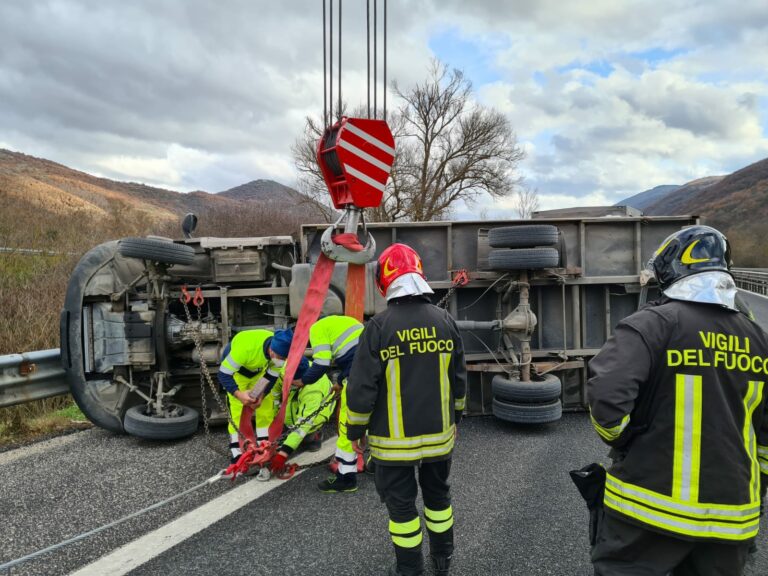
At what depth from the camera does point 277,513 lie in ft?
10.3

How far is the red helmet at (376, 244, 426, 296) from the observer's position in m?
2.69

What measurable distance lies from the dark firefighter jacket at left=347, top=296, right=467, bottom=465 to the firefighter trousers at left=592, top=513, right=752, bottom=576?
0.92 m

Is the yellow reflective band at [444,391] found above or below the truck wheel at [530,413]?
above

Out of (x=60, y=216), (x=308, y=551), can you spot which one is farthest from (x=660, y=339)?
(x=60, y=216)

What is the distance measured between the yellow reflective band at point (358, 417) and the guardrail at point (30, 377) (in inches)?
131

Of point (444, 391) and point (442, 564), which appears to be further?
point (444, 391)

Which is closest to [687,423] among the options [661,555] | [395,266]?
[661,555]

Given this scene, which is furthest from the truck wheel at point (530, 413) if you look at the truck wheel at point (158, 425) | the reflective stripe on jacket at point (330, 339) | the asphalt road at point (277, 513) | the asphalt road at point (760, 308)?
the asphalt road at point (760, 308)

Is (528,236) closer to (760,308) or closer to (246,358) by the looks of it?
(246,358)

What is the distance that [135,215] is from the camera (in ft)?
76.7

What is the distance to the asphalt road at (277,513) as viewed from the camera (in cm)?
259

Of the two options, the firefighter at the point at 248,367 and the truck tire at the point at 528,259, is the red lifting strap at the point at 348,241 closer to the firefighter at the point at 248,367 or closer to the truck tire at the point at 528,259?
the firefighter at the point at 248,367

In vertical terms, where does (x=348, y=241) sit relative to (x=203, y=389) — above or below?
above

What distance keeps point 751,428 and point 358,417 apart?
5.26ft
